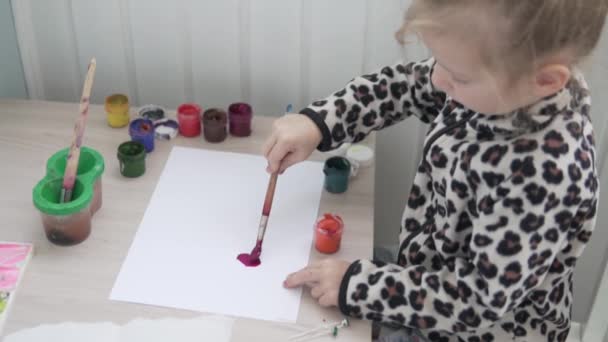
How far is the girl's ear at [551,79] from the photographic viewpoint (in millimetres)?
665

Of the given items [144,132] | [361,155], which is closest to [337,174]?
[361,155]

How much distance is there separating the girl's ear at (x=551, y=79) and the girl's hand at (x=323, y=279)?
0.97ft

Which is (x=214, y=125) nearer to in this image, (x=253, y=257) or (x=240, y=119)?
(x=240, y=119)

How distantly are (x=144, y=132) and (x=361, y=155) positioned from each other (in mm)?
320

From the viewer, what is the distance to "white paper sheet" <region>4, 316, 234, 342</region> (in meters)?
0.76

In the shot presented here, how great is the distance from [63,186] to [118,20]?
37 centimetres

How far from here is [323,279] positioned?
810mm

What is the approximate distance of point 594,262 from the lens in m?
1.27

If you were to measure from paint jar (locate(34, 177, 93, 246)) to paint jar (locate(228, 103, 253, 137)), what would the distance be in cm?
27

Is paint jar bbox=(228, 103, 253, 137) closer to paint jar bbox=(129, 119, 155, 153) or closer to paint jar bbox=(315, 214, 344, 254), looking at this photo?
paint jar bbox=(129, 119, 155, 153)

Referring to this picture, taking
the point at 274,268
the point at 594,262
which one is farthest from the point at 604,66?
the point at 274,268

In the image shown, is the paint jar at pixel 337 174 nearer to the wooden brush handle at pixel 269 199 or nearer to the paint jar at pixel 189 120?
the wooden brush handle at pixel 269 199

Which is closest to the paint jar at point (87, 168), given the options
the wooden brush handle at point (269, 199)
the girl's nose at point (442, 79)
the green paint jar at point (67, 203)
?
the green paint jar at point (67, 203)

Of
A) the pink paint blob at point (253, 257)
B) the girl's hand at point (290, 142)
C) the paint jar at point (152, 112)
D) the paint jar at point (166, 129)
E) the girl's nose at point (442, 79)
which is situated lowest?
the pink paint blob at point (253, 257)
